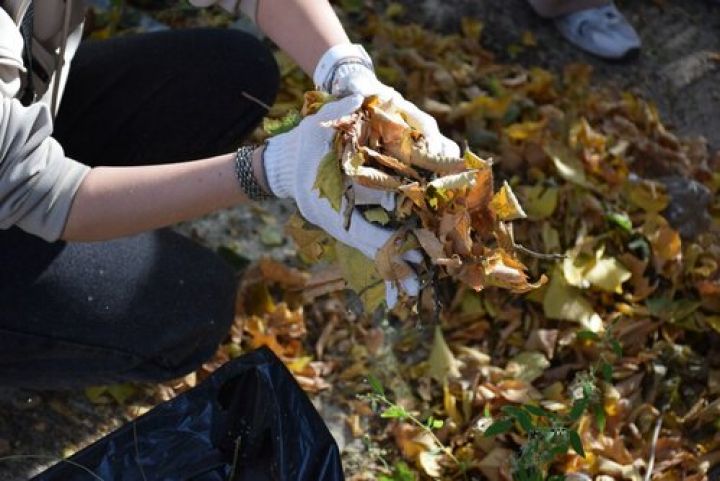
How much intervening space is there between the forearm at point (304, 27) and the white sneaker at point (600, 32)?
4.33 ft

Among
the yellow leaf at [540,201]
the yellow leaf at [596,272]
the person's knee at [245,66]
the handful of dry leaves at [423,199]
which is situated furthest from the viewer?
the yellow leaf at [540,201]

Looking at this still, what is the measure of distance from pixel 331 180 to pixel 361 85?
21cm

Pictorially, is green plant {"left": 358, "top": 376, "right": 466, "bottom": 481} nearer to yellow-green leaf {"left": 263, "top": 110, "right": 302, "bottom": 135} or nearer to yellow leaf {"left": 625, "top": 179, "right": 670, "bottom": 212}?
yellow-green leaf {"left": 263, "top": 110, "right": 302, "bottom": 135}

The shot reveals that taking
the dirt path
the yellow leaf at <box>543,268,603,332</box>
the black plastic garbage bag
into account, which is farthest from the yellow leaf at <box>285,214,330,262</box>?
the dirt path

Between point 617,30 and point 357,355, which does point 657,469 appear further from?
point 617,30

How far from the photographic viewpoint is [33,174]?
131 cm

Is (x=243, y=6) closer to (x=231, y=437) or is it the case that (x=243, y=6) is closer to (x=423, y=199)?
(x=423, y=199)

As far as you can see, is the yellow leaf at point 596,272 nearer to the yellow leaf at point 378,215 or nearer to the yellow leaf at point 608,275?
the yellow leaf at point 608,275

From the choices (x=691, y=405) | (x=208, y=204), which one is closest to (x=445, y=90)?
(x=691, y=405)

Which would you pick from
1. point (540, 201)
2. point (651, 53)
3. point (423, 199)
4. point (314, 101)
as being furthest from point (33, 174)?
point (651, 53)

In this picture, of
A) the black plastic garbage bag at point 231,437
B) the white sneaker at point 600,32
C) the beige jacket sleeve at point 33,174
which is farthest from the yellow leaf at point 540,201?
the beige jacket sleeve at point 33,174

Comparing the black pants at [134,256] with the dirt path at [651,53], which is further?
the dirt path at [651,53]

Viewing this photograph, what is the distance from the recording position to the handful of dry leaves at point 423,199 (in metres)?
1.22

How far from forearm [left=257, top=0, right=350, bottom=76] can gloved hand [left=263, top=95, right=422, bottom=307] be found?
0.22m
